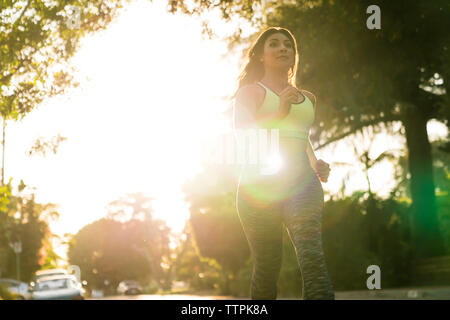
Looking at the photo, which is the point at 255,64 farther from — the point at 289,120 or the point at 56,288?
the point at 56,288

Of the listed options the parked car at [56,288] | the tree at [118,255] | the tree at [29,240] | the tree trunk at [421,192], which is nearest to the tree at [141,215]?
the tree at [118,255]

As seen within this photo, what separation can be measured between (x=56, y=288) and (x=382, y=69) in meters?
11.8

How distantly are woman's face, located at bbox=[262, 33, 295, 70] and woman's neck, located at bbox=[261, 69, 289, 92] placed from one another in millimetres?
44

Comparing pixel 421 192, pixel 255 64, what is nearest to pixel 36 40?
pixel 255 64

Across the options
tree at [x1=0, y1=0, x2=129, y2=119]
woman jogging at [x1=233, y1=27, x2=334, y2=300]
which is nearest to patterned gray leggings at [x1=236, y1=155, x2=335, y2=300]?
woman jogging at [x1=233, y1=27, x2=334, y2=300]

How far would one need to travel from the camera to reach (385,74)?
21.1m

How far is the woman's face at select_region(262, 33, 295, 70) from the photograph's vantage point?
4734 mm

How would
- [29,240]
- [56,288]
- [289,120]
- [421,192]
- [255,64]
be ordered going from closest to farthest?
[289,120], [255,64], [56,288], [421,192], [29,240]

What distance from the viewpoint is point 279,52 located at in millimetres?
4734

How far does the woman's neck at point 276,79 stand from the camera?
4750 millimetres

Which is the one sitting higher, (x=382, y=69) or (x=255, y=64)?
(x=382, y=69)

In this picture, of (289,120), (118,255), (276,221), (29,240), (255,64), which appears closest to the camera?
(276,221)

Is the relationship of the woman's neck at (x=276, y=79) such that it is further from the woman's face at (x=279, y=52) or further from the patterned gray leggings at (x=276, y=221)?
the patterned gray leggings at (x=276, y=221)

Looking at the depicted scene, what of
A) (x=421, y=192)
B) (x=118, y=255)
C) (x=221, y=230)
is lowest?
(x=221, y=230)
